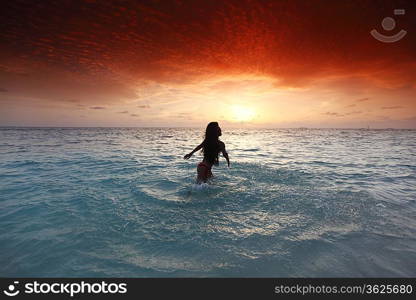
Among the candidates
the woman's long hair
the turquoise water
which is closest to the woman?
the woman's long hair

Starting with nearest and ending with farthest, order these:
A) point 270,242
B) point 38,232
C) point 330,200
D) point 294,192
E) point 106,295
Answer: point 106,295, point 270,242, point 38,232, point 330,200, point 294,192

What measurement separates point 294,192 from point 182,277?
17.1 ft

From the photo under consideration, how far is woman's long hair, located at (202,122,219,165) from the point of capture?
729cm

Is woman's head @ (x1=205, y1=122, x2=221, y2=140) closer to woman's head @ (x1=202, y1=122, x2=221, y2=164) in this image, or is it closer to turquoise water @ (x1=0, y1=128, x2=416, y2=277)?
woman's head @ (x1=202, y1=122, x2=221, y2=164)

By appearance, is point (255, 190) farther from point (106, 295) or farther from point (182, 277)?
point (106, 295)

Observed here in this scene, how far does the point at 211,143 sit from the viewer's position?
7352mm

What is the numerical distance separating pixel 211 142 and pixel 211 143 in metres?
0.04

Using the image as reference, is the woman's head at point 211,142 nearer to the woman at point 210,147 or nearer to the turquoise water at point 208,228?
the woman at point 210,147

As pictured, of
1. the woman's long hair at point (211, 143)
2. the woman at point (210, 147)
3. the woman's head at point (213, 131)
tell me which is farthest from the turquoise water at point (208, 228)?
the woman's head at point (213, 131)

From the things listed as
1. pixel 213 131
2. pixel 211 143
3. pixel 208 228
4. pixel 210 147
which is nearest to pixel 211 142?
pixel 211 143

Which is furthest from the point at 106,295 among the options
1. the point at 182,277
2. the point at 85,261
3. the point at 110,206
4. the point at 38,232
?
the point at 110,206

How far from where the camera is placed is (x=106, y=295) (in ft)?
9.64

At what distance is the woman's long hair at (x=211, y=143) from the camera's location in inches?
287

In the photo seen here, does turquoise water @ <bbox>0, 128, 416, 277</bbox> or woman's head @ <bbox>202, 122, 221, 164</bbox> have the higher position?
woman's head @ <bbox>202, 122, 221, 164</bbox>
